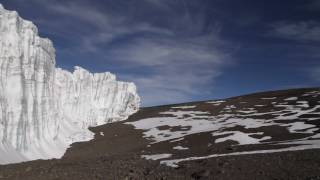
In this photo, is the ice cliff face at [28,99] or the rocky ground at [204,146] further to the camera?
the ice cliff face at [28,99]

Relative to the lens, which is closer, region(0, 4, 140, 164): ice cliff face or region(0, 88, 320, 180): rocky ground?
region(0, 88, 320, 180): rocky ground

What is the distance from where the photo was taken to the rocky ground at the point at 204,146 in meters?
28.3

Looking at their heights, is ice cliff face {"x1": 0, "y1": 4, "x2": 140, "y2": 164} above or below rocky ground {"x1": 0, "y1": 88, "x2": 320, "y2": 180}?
above

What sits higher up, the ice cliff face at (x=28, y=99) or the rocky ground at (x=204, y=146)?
the ice cliff face at (x=28, y=99)

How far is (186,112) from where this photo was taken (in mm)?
96875

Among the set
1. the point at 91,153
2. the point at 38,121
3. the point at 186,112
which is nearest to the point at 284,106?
the point at 186,112

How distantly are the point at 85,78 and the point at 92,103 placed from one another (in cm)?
596

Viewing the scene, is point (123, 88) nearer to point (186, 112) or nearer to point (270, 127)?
point (186, 112)

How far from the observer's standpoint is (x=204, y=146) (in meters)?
54.4

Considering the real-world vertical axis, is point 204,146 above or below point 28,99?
below

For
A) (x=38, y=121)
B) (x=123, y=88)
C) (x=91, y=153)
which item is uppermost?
(x=123, y=88)

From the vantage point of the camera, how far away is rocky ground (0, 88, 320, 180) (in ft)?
92.8

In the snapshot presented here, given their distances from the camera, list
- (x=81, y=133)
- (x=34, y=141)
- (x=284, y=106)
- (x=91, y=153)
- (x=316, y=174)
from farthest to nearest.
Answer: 1. (x=284, y=106)
2. (x=81, y=133)
3. (x=91, y=153)
4. (x=34, y=141)
5. (x=316, y=174)

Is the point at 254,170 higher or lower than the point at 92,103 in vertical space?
lower
